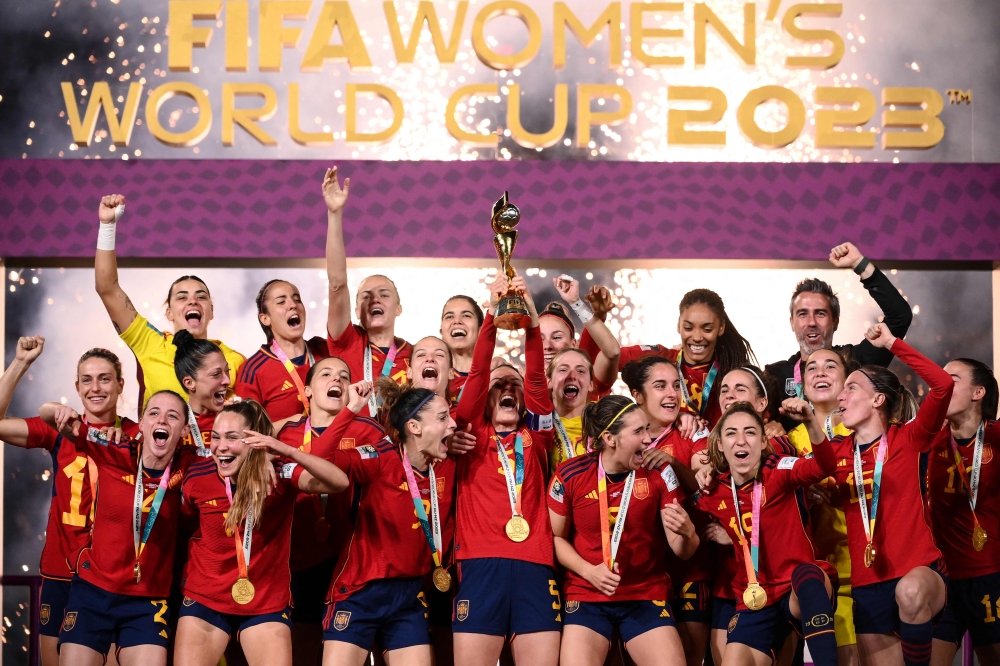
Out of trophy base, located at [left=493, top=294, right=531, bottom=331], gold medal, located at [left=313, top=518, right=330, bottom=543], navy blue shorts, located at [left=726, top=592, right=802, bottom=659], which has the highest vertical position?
trophy base, located at [left=493, top=294, right=531, bottom=331]

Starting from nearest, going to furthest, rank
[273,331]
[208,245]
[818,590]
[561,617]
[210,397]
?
1. [818,590]
2. [561,617]
3. [210,397]
4. [273,331]
5. [208,245]

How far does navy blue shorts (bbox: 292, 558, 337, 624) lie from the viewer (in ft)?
18.0

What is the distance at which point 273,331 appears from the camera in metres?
6.21

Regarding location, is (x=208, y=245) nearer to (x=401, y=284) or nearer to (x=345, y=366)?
(x=401, y=284)

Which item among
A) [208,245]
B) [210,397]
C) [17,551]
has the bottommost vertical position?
[17,551]

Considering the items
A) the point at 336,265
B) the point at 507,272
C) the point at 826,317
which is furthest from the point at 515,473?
the point at 826,317

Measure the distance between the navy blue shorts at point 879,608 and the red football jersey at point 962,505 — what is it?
599 millimetres

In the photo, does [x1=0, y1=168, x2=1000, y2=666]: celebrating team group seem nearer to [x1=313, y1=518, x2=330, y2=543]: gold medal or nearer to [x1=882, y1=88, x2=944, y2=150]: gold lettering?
[x1=313, y1=518, x2=330, y2=543]: gold medal

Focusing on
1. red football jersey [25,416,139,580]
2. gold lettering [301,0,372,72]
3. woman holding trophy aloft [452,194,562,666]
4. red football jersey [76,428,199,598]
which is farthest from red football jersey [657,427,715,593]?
gold lettering [301,0,372,72]

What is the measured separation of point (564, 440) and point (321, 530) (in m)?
1.23

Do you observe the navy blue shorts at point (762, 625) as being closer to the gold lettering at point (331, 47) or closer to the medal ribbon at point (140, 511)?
the medal ribbon at point (140, 511)

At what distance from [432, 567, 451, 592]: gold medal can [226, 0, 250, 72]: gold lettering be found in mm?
4666

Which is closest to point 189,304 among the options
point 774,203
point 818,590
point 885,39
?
point 818,590

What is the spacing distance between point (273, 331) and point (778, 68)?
175 inches
